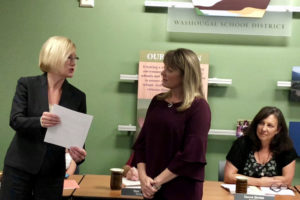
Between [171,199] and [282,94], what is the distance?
7.87ft

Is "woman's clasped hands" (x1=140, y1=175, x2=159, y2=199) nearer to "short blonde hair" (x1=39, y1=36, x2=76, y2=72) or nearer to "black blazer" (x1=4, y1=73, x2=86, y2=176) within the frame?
"black blazer" (x1=4, y1=73, x2=86, y2=176)

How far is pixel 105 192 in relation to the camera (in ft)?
8.09

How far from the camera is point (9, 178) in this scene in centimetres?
169

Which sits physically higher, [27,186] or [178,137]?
[178,137]

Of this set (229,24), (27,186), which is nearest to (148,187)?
(27,186)

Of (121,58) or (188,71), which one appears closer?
(188,71)

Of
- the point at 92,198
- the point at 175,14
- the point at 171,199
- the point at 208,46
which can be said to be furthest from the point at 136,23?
the point at 171,199

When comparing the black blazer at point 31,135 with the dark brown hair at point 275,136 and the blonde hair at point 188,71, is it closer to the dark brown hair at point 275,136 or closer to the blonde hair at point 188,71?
the blonde hair at point 188,71

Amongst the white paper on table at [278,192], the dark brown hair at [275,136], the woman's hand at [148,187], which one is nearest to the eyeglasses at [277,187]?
the white paper on table at [278,192]

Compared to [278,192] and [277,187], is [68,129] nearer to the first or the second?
[278,192]

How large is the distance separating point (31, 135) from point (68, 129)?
180 mm

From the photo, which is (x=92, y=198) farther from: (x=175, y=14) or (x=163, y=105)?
(x=175, y=14)

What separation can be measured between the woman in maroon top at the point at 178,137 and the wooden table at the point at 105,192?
2.17 feet

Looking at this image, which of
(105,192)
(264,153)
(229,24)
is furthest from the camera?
(229,24)
